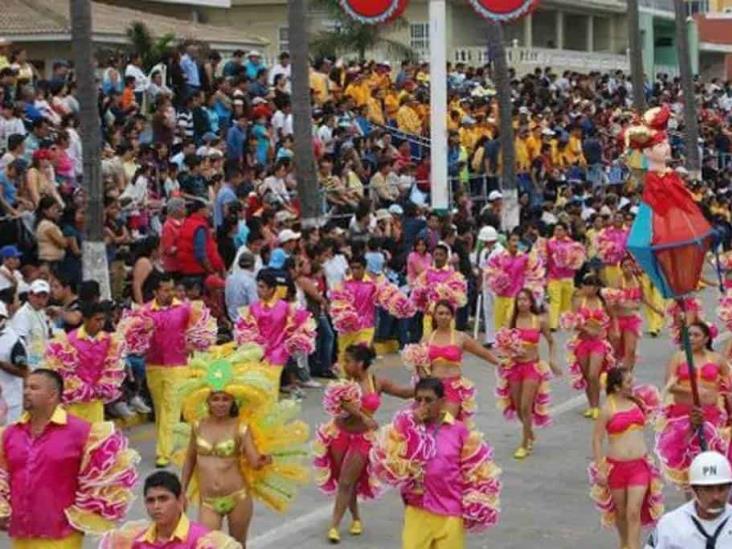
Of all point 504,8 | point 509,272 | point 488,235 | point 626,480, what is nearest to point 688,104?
point 504,8

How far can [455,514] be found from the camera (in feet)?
35.2

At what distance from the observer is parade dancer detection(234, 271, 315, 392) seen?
16.1 meters

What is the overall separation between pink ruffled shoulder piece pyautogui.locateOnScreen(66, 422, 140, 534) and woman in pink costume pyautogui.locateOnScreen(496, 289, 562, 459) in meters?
7.36

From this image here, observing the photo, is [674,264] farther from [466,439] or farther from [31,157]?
[31,157]

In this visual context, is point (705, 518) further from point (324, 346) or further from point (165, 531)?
point (324, 346)

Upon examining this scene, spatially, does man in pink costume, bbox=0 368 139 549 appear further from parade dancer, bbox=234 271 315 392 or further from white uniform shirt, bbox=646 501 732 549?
parade dancer, bbox=234 271 315 392

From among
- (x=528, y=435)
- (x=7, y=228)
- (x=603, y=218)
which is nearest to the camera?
(x=528, y=435)

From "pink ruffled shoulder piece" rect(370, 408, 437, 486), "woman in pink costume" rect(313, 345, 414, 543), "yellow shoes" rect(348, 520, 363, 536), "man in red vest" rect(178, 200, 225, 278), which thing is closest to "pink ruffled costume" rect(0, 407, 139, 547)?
"pink ruffled shoulder piece" rect(370, 408, 437, 486)

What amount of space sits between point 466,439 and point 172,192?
1223 centimetres

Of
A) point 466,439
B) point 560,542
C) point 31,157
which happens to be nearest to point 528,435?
point 560,542

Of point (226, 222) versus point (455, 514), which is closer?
point (455, 514)

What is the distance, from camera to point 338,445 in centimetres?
1323

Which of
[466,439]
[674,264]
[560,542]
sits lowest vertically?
[560,542]

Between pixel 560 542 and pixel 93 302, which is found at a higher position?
pixel 93 302
